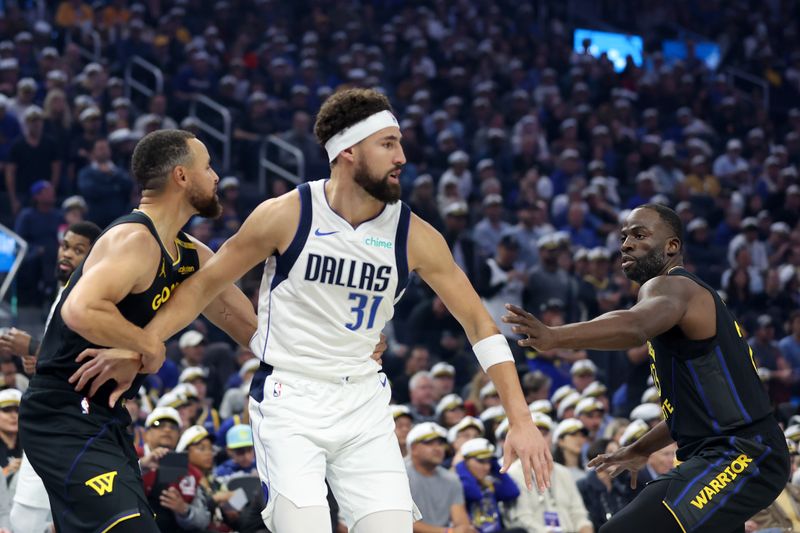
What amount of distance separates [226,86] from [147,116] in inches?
105

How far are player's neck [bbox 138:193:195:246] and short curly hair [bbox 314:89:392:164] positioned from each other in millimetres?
716

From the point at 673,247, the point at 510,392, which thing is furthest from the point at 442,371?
the point at 510,392

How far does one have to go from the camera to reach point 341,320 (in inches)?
205

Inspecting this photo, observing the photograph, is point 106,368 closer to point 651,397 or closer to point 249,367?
point 249,367

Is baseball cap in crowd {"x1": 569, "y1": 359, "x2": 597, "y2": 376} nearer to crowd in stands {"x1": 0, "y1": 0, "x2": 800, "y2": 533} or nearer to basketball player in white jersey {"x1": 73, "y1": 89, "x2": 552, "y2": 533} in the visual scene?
crowd in stands {"x1": 0, "y1": 0, "x2": 800, "y2": 533}

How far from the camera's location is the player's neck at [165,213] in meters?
5.40

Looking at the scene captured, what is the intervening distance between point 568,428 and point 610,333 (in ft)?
20.4

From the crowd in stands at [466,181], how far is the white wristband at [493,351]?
2512 mm

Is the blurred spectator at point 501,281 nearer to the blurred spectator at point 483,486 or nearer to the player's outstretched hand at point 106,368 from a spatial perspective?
the blurred spectator at point 483,486

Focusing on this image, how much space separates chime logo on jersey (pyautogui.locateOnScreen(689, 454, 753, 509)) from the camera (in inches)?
219

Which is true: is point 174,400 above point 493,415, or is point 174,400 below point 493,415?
above

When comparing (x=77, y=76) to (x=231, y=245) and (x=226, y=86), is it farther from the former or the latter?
(x=231, y=245)

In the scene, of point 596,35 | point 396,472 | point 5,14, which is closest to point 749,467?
point 396,472

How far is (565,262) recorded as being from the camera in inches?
594
